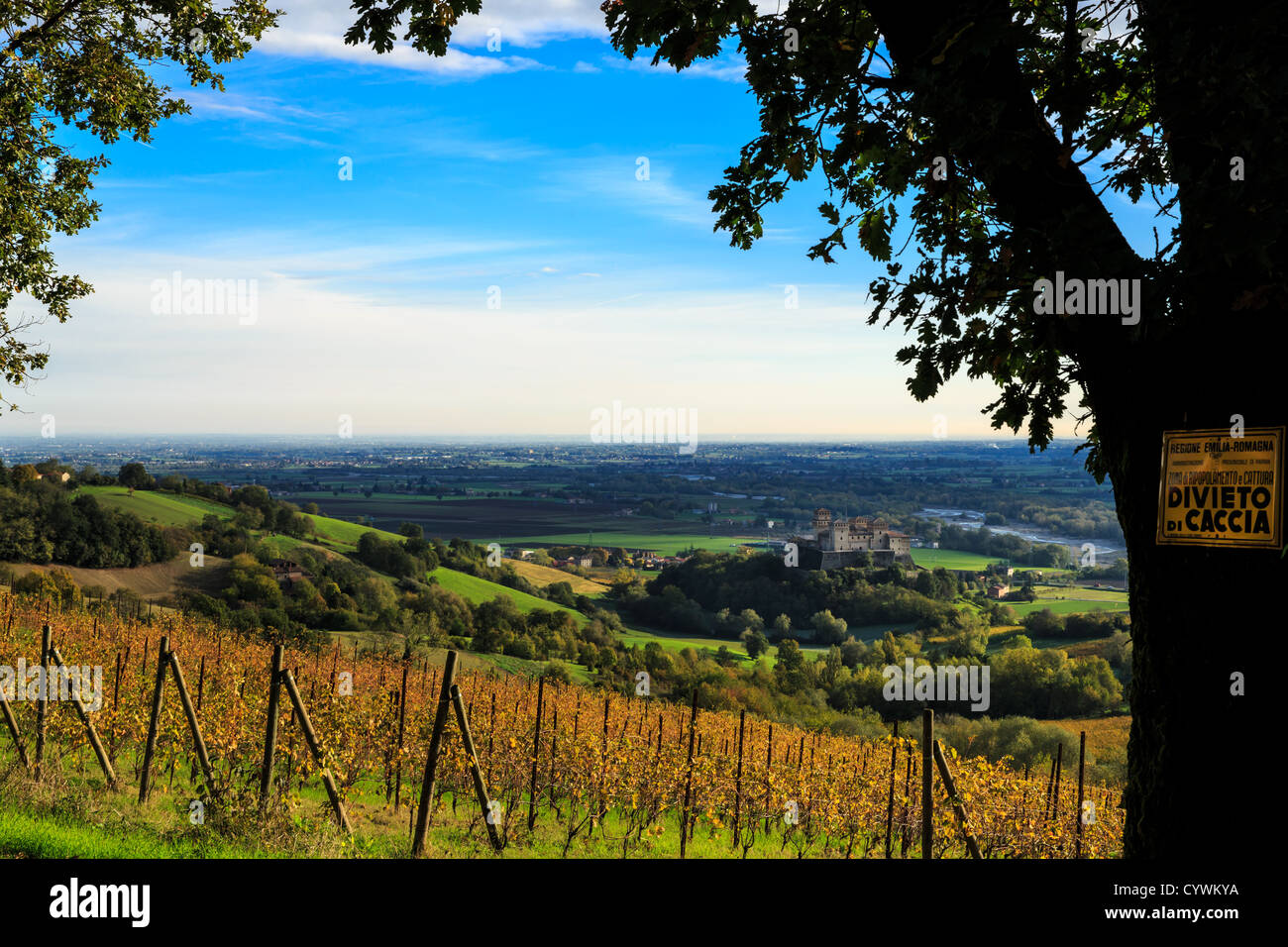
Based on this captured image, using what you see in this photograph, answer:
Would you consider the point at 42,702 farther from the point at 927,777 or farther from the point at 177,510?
the point at 177,510

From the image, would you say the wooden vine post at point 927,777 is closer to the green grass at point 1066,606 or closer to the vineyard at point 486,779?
→ the vineyard at point 486,779

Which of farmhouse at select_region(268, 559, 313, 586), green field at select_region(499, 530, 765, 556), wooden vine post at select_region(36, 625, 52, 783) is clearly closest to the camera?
wooden vine post at select_region(36, 625, 52, 783)

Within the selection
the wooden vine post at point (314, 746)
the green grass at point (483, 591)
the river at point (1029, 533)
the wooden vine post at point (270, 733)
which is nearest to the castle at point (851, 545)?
the river at point (1029, 533)

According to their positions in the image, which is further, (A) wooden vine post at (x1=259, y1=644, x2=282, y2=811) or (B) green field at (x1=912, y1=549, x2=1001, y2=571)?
(B) green field at (x1=912, y1=549, x2=1001, y2=571)

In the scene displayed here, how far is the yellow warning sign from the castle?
3670 inches

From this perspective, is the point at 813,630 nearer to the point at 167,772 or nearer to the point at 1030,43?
the point at 167,772

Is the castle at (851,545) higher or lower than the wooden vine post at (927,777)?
lower

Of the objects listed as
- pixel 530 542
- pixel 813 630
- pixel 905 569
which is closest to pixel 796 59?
pixel 813 630

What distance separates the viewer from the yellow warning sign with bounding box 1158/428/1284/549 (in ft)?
10.9

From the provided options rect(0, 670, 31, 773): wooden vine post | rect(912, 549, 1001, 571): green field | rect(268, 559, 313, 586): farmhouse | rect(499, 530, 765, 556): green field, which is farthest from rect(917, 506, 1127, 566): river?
rect(0, 670, 31, 773): wooden vine post

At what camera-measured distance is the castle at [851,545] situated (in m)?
97.3

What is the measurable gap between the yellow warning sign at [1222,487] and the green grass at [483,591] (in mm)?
62226

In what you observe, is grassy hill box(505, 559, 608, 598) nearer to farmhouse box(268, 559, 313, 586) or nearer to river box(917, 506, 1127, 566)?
farmhouse box(268, 559, 313, 586)

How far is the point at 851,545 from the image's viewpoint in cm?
10025
